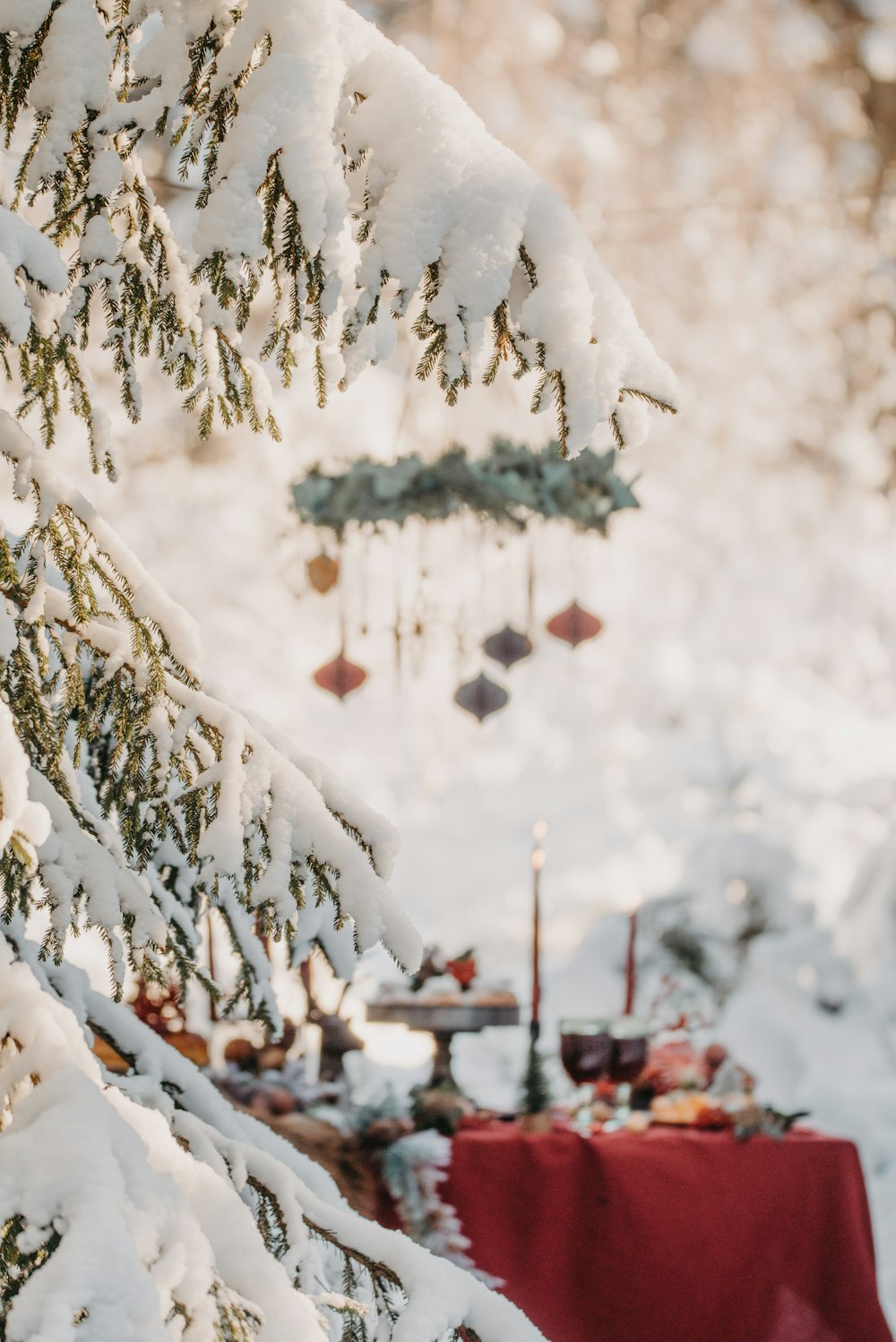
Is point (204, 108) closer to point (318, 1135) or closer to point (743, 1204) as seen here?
point (318, 1135)

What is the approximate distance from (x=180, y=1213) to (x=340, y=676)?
102 inches

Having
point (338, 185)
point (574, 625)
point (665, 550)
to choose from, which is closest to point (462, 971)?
point (574, 625)

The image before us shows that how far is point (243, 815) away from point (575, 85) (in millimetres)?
6955

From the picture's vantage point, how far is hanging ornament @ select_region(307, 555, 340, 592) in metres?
3.40

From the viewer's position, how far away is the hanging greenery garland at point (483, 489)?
9.78 ft

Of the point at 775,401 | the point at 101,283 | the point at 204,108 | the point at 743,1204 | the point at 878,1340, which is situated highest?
the point at 775,401

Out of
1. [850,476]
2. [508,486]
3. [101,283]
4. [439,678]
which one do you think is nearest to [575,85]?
[850,476]

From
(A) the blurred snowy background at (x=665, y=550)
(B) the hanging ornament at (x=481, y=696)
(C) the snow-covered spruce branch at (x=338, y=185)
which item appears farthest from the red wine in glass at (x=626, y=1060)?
(A) the blurred snowy background at (x=665, y=550)

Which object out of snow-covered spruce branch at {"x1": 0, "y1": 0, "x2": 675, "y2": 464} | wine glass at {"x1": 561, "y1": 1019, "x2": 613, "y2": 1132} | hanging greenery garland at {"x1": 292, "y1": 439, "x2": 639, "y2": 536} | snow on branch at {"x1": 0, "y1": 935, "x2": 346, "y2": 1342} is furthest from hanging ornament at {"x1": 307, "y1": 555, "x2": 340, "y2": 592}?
snow on branch at {"x1": 0, "y1": 935, "x2": 346, "y2": 1342}

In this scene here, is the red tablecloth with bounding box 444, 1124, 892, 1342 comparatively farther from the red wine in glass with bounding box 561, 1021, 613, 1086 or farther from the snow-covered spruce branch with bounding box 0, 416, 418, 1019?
the snow-covered spruce branch with bounding box 0, 416, 418, 1019

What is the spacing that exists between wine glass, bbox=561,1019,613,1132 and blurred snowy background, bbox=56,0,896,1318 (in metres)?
3.23

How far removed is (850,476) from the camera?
24.0ft

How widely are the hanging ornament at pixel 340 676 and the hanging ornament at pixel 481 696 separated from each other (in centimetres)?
33

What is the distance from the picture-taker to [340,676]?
3395 millimetres
